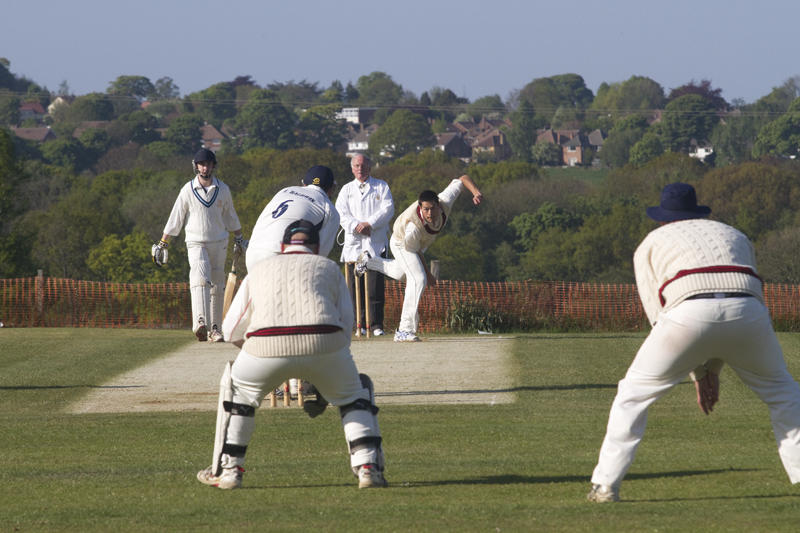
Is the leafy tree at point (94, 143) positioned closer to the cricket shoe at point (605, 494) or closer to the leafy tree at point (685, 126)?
the leafy tree at point (685, 126)

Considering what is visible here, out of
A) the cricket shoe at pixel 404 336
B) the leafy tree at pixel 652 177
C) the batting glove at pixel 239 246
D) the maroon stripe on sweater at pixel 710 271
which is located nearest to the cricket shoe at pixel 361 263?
the cricket shoe at pixel 404 336

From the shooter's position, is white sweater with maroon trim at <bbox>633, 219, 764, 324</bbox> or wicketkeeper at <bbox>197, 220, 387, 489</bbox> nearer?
white sweater with maroon trim at <bbox>633, 219, 764, 324</bbox>

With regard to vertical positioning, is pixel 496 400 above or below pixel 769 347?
below

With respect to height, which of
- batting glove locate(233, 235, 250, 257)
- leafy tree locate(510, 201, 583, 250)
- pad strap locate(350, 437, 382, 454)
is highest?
batting glove locate(233, 235, 250, 257)

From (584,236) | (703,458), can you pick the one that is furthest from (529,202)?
(703,458)

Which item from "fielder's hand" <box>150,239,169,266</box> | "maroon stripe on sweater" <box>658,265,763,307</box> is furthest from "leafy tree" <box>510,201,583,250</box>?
"maroon stripe on sweater" <box>658,265,763,307</box>

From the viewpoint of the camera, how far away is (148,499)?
293 inches

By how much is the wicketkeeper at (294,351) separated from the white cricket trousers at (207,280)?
6.80 m

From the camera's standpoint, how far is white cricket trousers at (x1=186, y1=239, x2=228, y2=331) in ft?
47.5

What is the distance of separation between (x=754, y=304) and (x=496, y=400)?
5.00m

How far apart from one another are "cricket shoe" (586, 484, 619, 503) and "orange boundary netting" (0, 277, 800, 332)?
14.0 m

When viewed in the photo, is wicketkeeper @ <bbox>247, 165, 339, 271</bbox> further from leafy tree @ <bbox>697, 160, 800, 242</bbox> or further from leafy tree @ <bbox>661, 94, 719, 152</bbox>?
leafy tree @ <bbox>661, 94, 719, 152</bbox>

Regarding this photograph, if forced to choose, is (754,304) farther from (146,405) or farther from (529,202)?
(529,202)

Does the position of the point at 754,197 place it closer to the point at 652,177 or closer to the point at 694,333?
the point at 652,177
